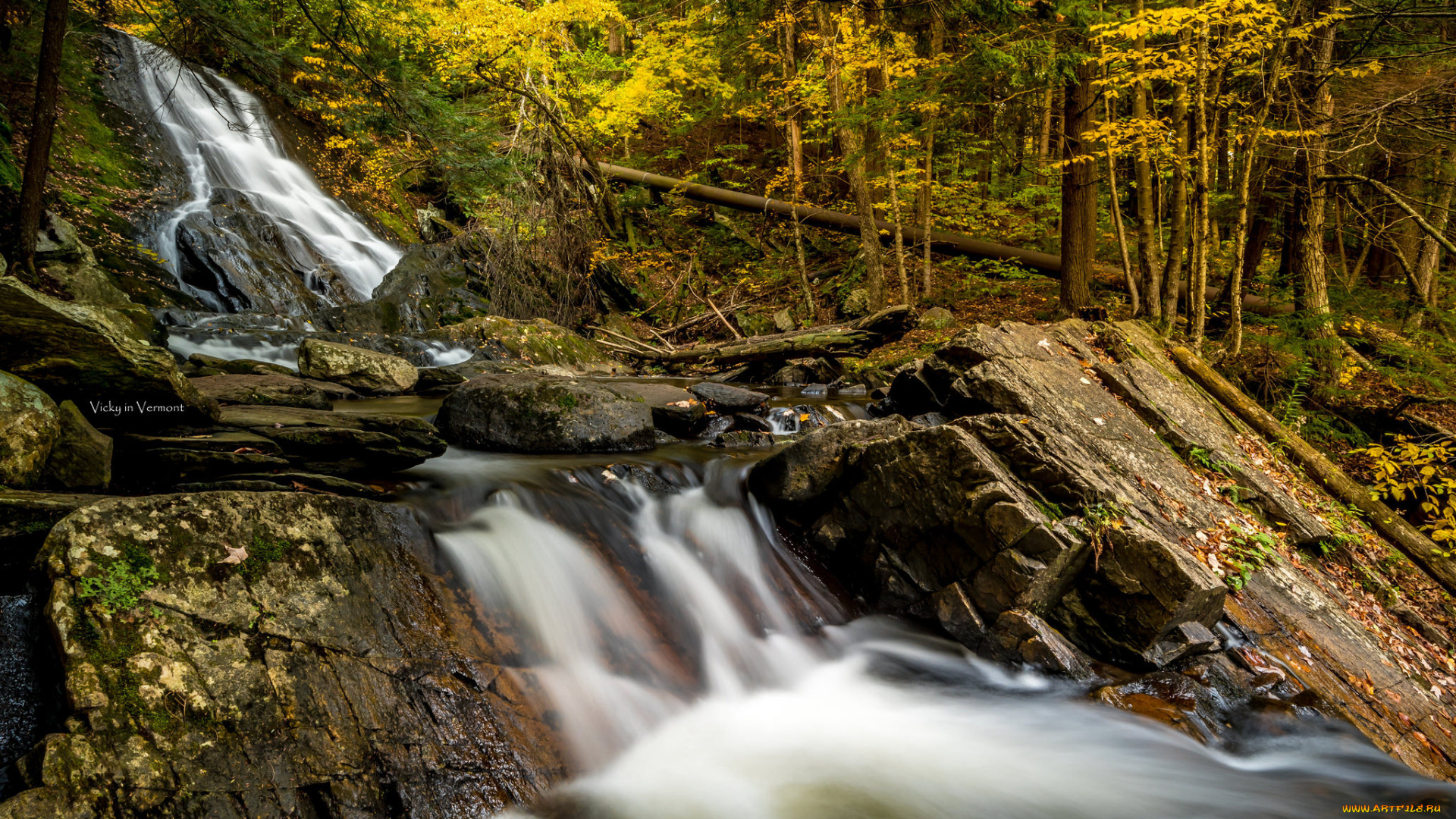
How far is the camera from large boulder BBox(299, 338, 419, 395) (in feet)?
28.3

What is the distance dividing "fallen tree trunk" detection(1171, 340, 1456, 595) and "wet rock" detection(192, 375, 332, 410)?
9.50 m

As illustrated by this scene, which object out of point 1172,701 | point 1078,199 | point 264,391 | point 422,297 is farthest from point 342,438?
point 1078,199

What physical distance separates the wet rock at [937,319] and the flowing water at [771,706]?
26.8ft

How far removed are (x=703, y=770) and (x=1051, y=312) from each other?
10.4 metres

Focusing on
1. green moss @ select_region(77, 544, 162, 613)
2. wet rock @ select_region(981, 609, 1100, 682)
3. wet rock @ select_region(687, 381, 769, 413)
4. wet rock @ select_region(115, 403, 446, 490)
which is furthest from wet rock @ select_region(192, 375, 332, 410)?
wet rock @ select_region(981, 609, 1100, 682)

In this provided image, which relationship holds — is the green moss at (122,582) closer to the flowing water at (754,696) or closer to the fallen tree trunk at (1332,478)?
the flowing water at (754,696)

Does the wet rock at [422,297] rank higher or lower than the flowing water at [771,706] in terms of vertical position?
higher

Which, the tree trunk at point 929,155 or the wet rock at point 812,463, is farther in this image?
the tree trunk at point 929,155

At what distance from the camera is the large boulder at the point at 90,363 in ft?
13.1

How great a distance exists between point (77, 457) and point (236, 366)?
17.9ft

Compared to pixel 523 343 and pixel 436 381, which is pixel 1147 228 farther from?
pixel 436 381

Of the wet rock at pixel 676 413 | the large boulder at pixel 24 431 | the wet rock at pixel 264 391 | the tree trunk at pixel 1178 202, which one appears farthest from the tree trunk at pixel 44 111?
the tree trunk at pixel 1178 202

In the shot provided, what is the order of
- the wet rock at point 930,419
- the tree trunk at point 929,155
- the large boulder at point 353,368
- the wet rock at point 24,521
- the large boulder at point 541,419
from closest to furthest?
1. the wet rock at point 24,521
2. the large boulder at point 541,419
3. the wet rock at point 930,419
4. the large boulder at point 353,368
5. the tree trunk at point 929,155

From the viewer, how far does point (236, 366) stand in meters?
8.35
